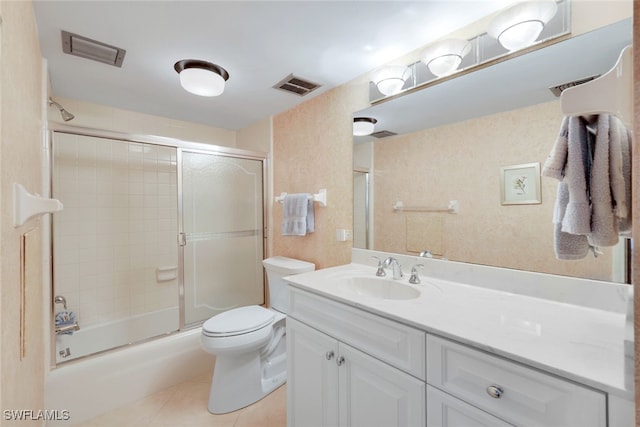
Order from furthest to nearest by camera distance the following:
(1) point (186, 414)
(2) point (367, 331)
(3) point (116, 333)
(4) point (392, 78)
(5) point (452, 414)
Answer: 1. (3) point (116, 333)
2. (1) point (186, 414)
3. (4) point (392, 78)
4. (2) point (367, 331)
5. (5) point (452, 414)

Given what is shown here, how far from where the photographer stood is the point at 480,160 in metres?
1.25

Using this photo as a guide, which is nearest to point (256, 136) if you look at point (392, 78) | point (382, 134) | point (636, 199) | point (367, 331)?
point (382, 134)

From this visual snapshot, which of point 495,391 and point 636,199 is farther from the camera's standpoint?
point 495,391

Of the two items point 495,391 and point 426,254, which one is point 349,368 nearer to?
point 495,391

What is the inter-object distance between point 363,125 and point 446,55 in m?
0.59

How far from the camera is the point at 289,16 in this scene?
1244mm

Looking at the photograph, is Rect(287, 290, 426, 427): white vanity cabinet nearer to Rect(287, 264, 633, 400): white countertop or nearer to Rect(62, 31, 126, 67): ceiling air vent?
Rect(287, 264, 633, 400): white countertop

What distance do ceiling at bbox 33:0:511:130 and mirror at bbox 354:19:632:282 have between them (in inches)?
11.7

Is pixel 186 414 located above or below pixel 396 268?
below

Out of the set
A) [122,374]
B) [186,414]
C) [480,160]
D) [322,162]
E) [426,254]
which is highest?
[322,162]

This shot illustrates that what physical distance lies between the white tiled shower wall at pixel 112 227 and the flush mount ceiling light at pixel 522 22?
2.32 meters

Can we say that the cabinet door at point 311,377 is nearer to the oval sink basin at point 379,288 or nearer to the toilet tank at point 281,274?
the oval sink basin at point 379,288

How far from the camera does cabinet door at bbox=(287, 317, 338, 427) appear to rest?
1.16 m

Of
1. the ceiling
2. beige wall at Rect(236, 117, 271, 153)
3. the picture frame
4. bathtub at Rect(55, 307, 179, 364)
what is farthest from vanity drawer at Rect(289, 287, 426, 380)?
beige wall at Rect(236, 117, 271, 153)
